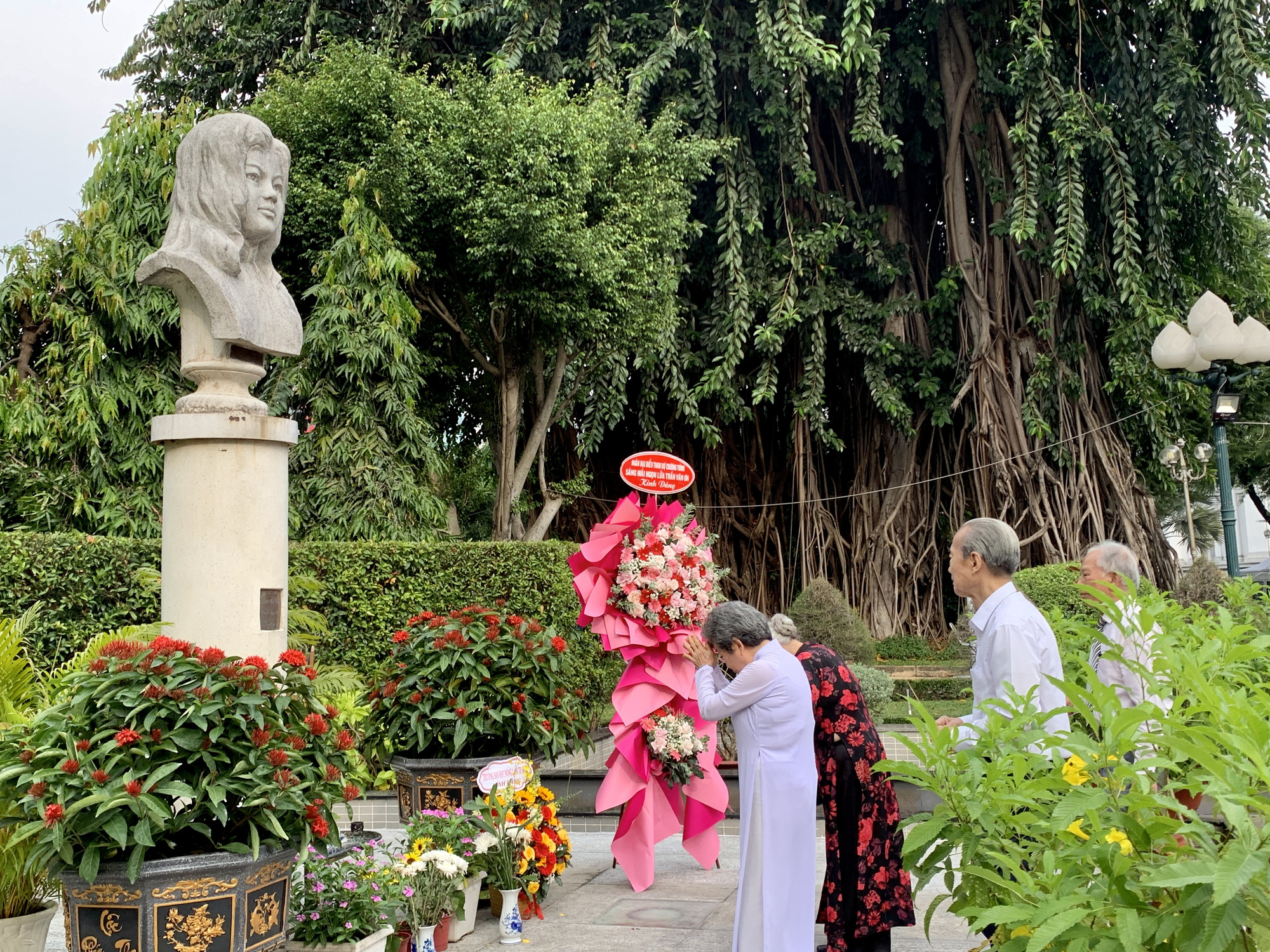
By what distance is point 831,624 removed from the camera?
11.3m

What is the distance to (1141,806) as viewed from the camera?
1558 millimetres

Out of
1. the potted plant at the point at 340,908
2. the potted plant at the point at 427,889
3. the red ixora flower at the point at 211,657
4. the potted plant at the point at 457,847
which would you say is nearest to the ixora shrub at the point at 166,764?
the red ixora flower at the point at 211,657

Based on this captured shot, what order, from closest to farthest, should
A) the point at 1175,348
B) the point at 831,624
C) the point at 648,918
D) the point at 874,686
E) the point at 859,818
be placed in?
the point at 859,818
the point at 648,918
the point at 1175,348
the point at 874,686
the point at 831,624

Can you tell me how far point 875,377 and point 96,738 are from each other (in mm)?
11841

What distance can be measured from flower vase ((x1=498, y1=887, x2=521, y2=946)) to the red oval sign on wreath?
2536 mm

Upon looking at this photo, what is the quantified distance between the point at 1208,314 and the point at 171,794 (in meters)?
7.00

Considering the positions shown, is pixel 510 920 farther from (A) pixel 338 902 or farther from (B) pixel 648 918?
(A) pixel 338 902

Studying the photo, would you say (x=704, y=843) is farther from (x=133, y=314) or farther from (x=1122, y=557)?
(x=133, y=314)

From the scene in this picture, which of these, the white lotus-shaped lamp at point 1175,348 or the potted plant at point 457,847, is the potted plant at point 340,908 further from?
the white lotus-shaped lamp at point 1175,348

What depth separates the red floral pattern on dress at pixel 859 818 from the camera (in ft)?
13.3

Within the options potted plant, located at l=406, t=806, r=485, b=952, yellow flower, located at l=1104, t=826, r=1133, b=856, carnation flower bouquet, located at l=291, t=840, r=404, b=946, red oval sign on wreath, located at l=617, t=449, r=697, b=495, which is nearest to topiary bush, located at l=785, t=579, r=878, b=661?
red oval sign on wreath, located at l=617, t=449, r=697, b=495

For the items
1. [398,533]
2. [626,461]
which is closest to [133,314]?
[398,533]

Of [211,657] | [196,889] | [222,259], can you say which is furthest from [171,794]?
[222,259]

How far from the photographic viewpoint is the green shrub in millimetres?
9336
